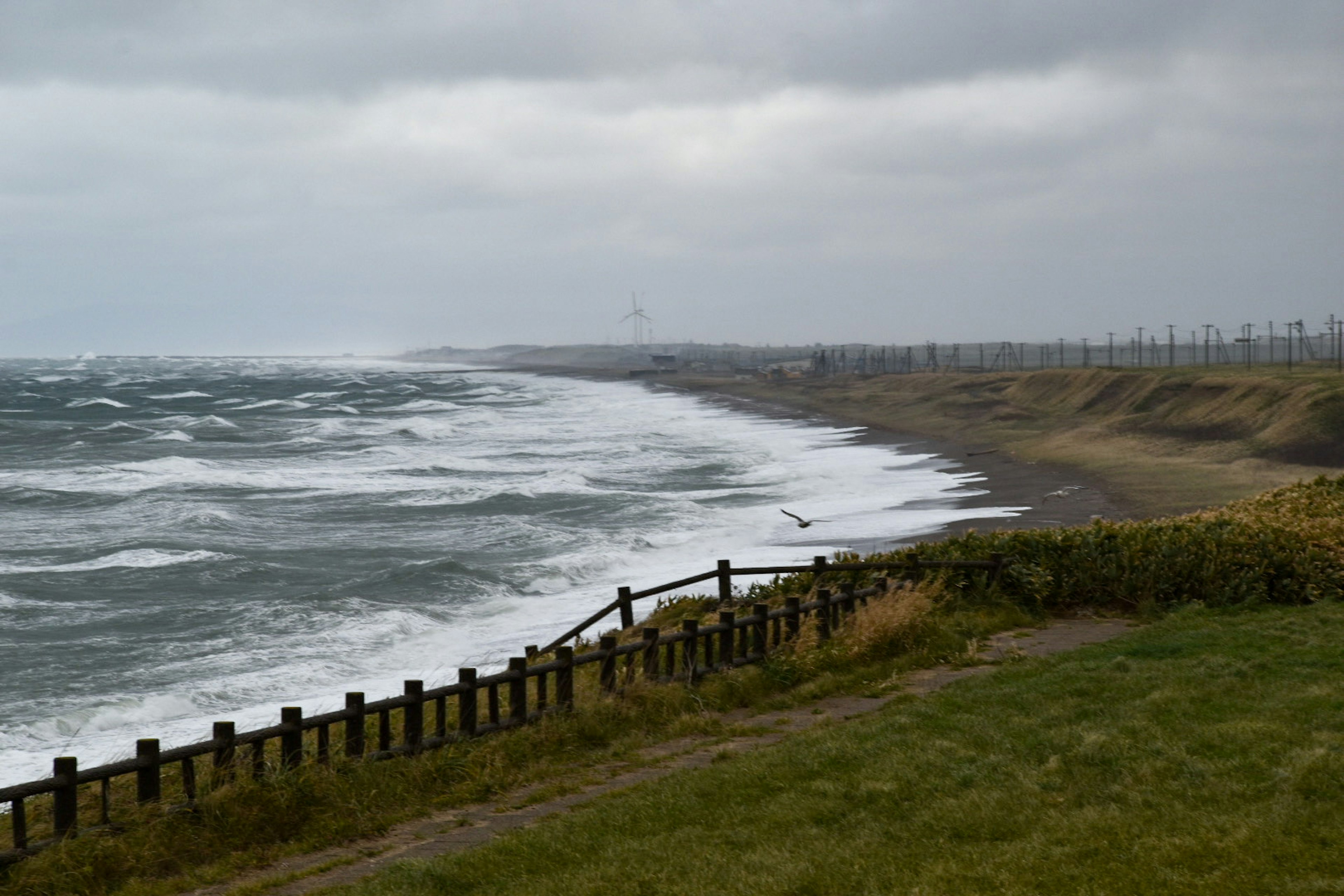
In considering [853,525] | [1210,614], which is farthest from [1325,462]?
[1210,614]

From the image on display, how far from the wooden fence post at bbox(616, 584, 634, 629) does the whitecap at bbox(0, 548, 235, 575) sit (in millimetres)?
16037

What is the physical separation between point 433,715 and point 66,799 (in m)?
5.45

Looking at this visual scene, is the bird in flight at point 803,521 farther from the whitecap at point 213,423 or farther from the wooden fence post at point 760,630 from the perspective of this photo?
the whitecap at point 213,423

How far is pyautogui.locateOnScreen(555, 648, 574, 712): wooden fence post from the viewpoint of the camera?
1065 cm

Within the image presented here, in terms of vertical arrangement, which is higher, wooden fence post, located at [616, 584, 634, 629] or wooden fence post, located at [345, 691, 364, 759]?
wooden fence post, located at [345, 691, 364, 759]

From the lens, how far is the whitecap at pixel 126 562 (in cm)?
2811

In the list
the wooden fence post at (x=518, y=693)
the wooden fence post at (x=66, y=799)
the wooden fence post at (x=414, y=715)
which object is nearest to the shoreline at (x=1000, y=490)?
the wooden fence post at (x=518, y=693)

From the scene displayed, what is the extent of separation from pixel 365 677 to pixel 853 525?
15.5 meters

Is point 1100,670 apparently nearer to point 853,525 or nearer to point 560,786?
point 560,786

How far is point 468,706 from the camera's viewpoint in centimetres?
997

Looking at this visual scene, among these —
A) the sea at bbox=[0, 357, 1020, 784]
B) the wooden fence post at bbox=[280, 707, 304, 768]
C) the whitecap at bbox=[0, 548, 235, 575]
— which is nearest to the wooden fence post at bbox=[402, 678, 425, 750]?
the wooden fence post at bbox=[280, 707, 304, 768]

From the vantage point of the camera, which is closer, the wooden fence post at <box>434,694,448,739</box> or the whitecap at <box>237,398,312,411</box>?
the wooden fence post at <box>434,694,448,739</box>

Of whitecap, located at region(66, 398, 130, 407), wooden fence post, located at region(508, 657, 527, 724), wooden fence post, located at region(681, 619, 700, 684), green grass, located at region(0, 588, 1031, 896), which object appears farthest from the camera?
whitecap, located at region(66, 398, 130, 407)

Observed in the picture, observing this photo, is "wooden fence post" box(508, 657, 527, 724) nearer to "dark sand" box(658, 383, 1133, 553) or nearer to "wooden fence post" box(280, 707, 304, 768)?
"wooden fence post" box(280, 707, 304, 768)
